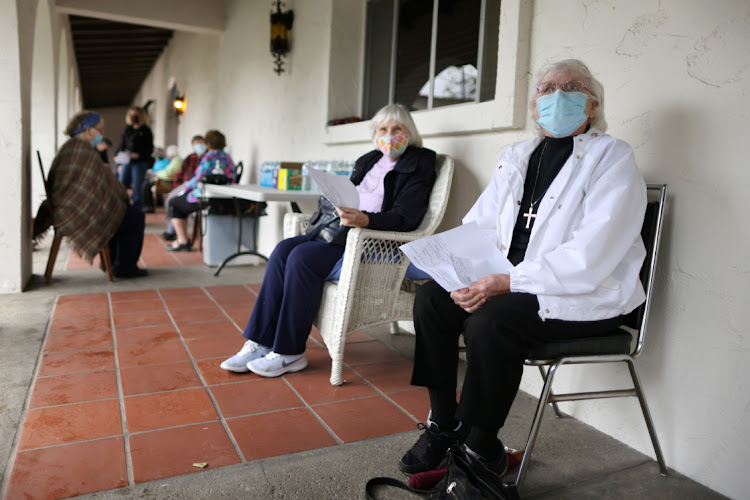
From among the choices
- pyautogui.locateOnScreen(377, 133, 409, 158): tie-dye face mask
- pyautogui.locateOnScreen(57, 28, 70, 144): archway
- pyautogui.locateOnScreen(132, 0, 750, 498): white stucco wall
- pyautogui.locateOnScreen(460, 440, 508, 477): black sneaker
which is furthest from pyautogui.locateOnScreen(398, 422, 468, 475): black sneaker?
pyautogui.locateOnScreen(57, 28, 70, 144): archway

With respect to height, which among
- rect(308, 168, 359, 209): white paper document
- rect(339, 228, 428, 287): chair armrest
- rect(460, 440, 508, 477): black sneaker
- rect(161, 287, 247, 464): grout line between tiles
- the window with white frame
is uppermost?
the window with white frame

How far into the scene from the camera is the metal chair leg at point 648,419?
5.34 feet

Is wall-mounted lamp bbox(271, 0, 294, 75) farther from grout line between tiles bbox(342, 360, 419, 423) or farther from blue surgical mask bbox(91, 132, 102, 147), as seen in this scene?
grout line between tiles bbox(342, 360, 419, 423)

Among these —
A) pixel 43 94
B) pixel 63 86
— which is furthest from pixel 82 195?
pixel 63 86

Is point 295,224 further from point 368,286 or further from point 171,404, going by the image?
point 171,404

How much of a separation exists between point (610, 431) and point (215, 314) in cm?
224

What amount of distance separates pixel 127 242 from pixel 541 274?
350 centimetres

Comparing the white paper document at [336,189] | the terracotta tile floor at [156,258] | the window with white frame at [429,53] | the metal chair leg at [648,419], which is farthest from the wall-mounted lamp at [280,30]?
the metal chair leg at [648,419]

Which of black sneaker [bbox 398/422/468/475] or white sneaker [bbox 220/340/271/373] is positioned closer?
black sneaker [bbox 398/422/468/475]

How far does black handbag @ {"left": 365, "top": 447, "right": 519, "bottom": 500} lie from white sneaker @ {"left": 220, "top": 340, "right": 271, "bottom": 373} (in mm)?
1168

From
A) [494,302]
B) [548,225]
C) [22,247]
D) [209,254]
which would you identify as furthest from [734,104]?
[209,254]

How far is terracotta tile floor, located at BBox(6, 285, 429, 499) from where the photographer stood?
164 centimetres

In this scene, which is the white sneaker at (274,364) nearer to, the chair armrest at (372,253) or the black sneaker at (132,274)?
the chair armrest at (372,253)

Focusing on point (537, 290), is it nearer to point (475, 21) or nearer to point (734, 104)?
point (734, 104)
